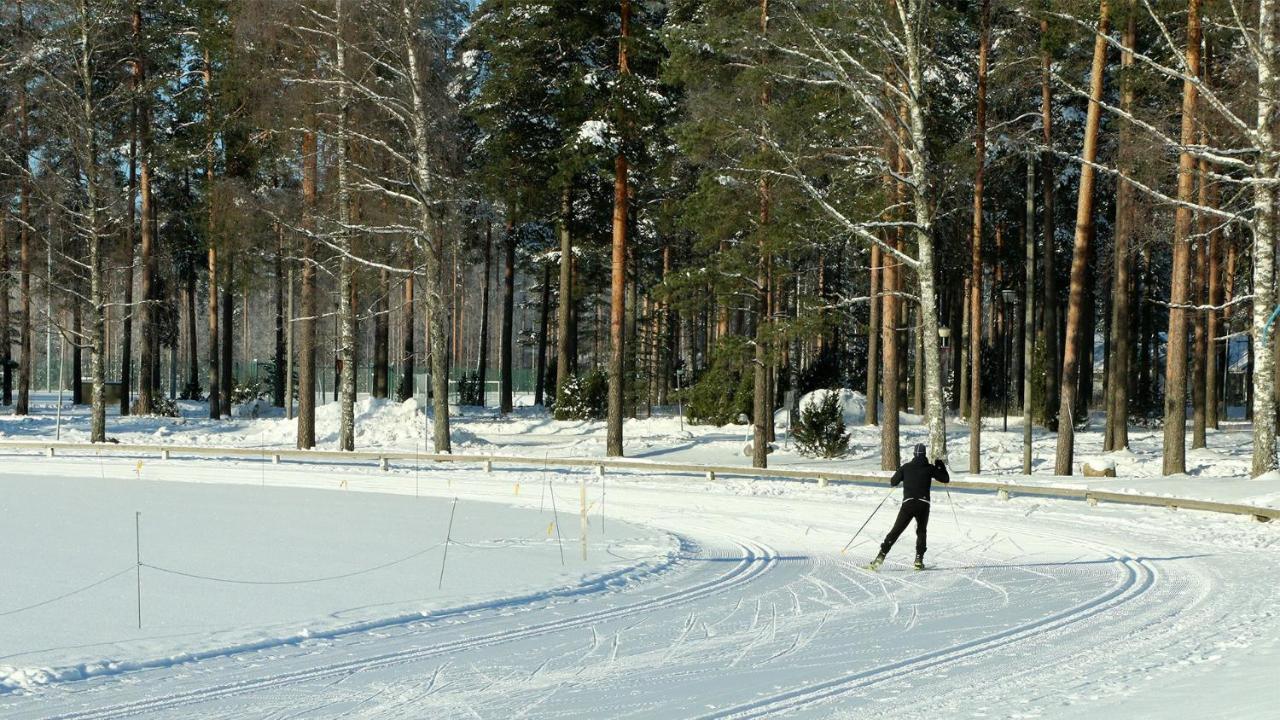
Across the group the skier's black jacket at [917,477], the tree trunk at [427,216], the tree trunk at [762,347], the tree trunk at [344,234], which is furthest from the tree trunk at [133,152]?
the skier's black jacket at [917,477]

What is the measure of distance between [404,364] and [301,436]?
16073 millimetres

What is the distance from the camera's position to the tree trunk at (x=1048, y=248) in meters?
30.3

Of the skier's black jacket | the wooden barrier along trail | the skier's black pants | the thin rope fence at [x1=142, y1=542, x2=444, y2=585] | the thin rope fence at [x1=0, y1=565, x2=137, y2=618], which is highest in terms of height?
the skier's black jacket

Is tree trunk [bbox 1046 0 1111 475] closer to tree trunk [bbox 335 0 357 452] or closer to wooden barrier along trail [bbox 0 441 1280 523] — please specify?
wooden barrier along trail [bbox 0 441 1280 523]

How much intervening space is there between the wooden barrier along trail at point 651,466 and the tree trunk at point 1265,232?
3.13 meters

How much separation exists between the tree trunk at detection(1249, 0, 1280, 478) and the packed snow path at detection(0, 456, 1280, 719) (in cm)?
794

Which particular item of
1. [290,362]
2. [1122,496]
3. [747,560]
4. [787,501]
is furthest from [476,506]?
[290,362]

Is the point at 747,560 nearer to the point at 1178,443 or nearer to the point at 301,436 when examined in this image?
the point at 1178,443

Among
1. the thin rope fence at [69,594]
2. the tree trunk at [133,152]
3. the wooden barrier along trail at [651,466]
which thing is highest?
the tree trunk at [133,152]

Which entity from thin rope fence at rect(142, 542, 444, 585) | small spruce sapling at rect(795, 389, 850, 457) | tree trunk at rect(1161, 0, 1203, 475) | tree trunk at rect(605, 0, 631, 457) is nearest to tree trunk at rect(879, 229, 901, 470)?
small spruce sapling at rect(795, 389, 850, 457)

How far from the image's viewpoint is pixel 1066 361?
28.7m

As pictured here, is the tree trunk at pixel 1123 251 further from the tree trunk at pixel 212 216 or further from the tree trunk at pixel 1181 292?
the tree trunk at pixel 212 216

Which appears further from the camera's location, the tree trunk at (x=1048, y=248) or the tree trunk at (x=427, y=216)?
the tree trunk at (x=1048, y=248)

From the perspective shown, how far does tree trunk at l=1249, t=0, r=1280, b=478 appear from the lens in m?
21.8
